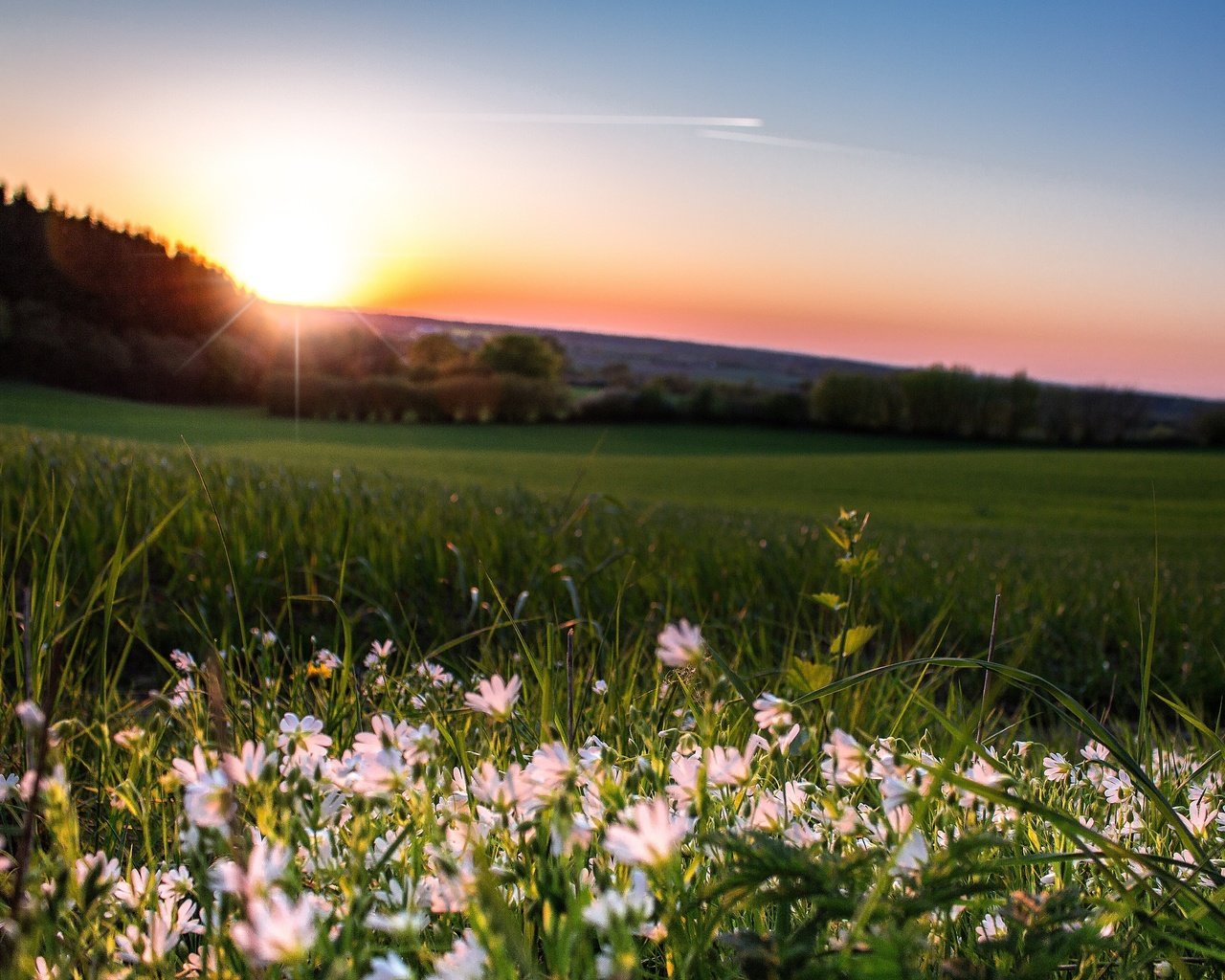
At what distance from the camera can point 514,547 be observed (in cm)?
519

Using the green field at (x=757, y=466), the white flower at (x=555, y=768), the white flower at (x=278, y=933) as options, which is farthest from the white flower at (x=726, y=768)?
the green field at (x=757, y=466)

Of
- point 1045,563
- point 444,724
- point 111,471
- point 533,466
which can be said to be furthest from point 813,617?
point 533,466

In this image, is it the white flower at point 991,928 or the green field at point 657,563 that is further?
the green field at point 657,563

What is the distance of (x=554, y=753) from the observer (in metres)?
0.95

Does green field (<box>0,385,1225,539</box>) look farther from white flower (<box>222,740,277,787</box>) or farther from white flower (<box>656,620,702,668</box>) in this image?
white flower (<box>656,620,702,668</box>)

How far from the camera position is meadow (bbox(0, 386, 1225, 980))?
92cm

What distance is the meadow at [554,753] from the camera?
0.92m

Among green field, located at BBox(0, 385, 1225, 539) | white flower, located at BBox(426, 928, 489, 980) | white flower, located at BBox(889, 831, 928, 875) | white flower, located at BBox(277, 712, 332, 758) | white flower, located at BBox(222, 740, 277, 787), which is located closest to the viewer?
white flower, located at BBox(426, 928, 489, 980)

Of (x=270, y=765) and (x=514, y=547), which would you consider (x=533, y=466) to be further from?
(x=270, y=765)

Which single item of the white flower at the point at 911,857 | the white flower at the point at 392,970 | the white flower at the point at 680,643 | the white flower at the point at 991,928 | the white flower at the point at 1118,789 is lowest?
the white flower at the point at 1118,789

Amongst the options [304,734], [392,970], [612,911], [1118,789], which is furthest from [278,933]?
[1118,789]

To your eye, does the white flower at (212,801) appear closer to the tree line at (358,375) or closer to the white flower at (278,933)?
the white flower at (278,933)

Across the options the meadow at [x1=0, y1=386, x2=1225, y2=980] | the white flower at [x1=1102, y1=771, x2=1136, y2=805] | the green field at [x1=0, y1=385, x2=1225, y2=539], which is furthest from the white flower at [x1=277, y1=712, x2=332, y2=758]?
the green field at [x1=0, y1=385, x2=1225, y2=539]

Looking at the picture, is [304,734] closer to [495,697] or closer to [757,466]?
[495,697]
